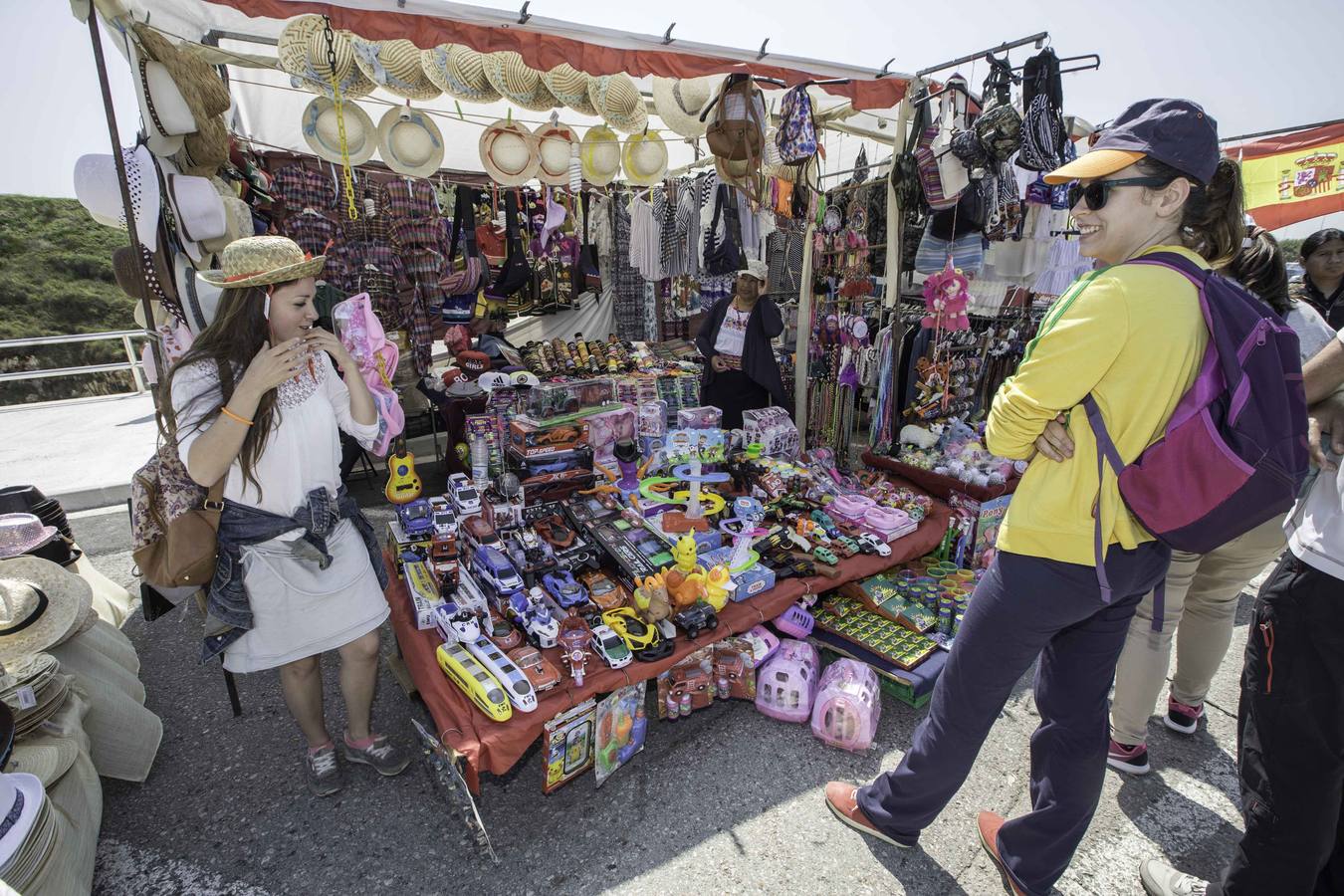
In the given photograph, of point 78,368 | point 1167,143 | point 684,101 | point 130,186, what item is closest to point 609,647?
point 1167,143

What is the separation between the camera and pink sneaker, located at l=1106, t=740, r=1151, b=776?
237 centimetres

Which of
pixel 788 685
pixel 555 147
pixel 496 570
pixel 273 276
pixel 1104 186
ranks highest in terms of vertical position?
pixel 555 147

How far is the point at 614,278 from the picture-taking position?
7141mm

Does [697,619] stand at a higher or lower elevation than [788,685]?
A: higher

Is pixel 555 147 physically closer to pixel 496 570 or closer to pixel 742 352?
pixel 742 352

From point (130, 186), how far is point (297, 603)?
1.97 metres

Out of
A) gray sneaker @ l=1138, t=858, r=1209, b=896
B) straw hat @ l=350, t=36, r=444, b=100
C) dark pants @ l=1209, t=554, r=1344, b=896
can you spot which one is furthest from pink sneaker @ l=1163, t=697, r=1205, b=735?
straw hat @ l=350, t=36, r=444, b=100

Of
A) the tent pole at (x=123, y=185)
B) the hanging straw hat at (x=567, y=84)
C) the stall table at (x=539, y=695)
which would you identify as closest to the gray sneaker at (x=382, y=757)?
the stall table at (x=539, y=695)

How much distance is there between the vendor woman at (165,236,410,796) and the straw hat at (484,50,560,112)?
2.32 m

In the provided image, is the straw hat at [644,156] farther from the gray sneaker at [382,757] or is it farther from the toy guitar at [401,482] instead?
the gray sneaker at [382,757]

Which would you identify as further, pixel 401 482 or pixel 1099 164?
pixel 401 482

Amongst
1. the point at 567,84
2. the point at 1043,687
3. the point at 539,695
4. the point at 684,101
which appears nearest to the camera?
the point at 1043,687

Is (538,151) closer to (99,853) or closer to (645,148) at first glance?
(645,148)

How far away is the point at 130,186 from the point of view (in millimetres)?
2518
